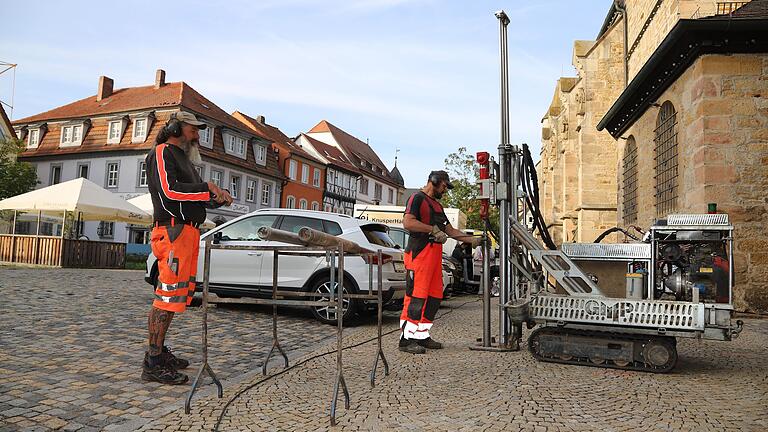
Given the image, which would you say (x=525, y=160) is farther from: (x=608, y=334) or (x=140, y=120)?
(x=140, y=120)

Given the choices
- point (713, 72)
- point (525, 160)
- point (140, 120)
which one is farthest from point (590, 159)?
point (140, 120)

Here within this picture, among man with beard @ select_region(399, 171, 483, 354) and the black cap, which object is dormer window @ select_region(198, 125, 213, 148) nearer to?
the black cap

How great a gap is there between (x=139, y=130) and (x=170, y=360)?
119 ft

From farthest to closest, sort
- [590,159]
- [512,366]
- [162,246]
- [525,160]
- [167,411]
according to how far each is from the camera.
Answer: [590,159] < [525,160] < [512,366] < [162,246] < [167,411]

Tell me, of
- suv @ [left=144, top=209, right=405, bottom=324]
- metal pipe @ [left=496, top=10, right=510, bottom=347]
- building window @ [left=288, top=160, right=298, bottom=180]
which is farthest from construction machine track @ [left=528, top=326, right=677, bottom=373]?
building window @ [left=288, top=160, right=298, bottom=180]

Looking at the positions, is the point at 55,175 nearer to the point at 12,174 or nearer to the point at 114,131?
the point at 114,131

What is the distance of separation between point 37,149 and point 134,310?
126ft

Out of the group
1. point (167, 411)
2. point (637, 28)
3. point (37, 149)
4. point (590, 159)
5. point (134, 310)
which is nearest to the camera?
point (167, 411)

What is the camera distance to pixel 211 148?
129ft

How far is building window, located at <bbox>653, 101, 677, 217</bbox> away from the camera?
1358 cm

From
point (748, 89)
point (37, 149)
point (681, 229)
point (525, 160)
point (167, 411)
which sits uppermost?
point (37, 149)

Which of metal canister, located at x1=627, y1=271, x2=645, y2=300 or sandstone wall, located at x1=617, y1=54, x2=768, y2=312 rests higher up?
sandstone wall, located at x1=617, y1=54, x2=768, y2=312

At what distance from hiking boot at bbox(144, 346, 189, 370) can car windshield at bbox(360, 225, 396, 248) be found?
14.6ft

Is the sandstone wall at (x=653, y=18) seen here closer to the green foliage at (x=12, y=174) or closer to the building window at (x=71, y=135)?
the green foliage at (x=12, y=174)
